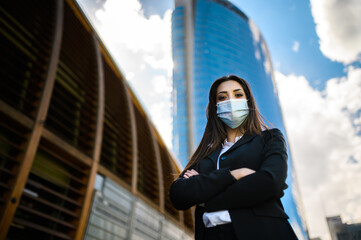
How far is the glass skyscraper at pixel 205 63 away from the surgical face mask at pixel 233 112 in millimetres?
67439

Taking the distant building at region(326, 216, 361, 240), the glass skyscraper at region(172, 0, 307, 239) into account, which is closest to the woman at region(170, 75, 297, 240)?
the distant building at region(326, 216, 361, 240)

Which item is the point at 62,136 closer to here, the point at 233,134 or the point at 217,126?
Result: the point at 217,126

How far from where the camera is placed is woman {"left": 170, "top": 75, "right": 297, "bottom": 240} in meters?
1.55

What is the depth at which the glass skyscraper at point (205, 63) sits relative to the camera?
243ft

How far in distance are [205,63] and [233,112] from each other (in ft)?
246

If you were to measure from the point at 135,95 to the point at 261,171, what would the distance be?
70.3 ft

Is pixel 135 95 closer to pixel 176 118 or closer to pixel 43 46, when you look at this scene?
pixel 43 46

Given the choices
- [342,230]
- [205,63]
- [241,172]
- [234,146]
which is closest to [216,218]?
[241,172]

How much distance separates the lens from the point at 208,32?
260ft

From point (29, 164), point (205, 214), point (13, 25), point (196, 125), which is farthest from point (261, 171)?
point (196, 125)

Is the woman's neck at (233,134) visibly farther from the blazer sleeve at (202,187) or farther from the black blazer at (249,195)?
the blazer sleeve at (202,187)

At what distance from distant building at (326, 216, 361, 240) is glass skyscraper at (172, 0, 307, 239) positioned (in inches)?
2598

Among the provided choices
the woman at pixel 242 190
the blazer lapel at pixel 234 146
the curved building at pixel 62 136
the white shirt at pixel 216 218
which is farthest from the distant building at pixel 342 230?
the curved building at pixel 62 136

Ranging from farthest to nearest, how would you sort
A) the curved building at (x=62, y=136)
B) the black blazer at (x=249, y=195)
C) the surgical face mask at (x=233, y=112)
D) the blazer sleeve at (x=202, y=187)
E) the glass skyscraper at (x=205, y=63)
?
the glass skyscraper at (x=205, y=63), the curved building at (x=62, y=136), the surgical face mask at (x=233, y=112), the blazer sleeve at (x=202, y=187), the black blazer at (x=249, y=195)
